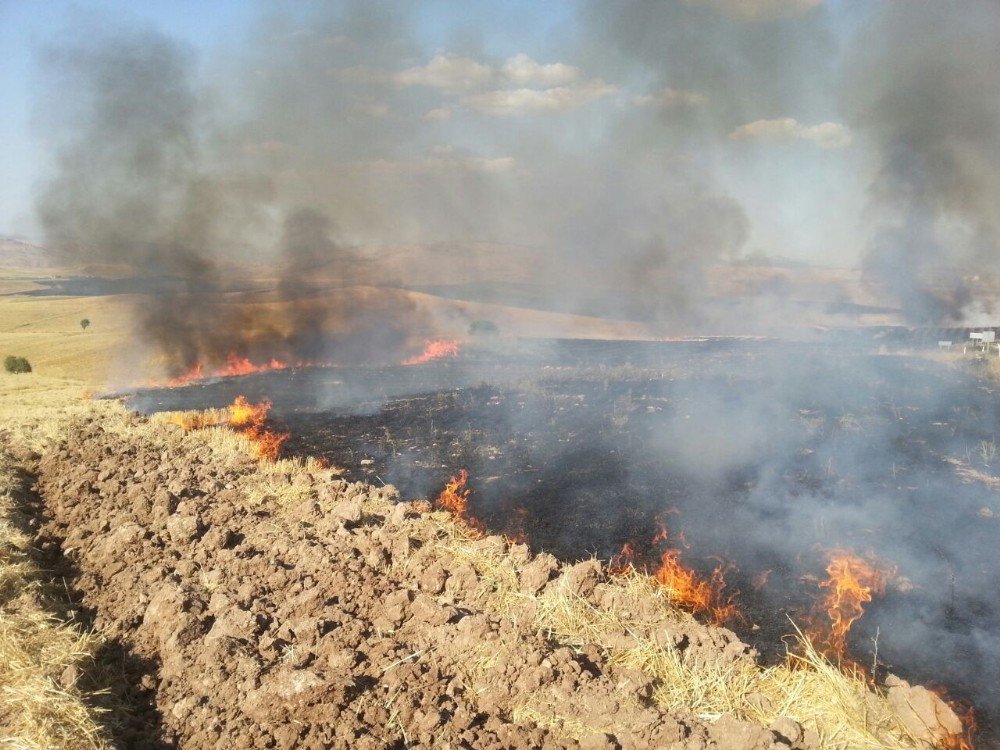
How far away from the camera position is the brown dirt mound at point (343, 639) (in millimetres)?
3414

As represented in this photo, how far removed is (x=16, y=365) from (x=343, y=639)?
23.1 metres

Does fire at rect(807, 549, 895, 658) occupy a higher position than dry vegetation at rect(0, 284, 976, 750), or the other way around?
dry vegetation at rect(0, 284, 976, 750)

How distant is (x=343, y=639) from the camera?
4.21m

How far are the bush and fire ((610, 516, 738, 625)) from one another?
894 inches

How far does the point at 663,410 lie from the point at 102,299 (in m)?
34.5

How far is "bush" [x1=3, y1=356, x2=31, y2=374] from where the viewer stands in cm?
2161

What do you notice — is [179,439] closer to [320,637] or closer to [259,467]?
[259,467]

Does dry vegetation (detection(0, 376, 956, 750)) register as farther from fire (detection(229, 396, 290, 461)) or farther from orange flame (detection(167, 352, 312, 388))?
orange flame (detection(167, 352, 312, 388))

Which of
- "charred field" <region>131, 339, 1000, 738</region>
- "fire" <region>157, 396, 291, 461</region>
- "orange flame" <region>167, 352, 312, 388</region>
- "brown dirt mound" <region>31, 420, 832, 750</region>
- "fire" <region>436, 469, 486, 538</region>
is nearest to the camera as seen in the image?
"brown dirt mound" <region>31, 420, 832, 750</region>

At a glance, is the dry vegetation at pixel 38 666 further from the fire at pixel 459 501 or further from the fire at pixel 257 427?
the fire at pixel 257 427

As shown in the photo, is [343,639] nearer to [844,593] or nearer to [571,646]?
[571,646]

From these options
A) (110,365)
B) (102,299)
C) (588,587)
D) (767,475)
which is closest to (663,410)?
(767,475)

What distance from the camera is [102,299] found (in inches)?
1423

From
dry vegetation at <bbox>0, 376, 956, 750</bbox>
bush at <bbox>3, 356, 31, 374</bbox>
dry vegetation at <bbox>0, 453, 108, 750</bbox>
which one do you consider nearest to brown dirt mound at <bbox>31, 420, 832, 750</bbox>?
dry vegetation at <bbox>0, 376, 956, 750</bbox>
